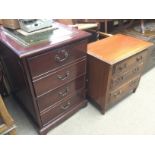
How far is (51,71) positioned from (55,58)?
0.31ft

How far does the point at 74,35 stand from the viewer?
1078 millimetres

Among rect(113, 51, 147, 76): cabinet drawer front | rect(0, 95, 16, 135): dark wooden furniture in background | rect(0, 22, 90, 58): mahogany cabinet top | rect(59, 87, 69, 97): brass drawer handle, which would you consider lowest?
rect(0, 95, 16, 135): dark wooden furniture in background

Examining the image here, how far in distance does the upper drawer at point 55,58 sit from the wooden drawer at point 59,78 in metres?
0.05

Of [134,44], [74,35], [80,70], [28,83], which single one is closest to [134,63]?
[134,44]

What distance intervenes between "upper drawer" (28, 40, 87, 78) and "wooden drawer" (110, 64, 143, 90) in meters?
0.37

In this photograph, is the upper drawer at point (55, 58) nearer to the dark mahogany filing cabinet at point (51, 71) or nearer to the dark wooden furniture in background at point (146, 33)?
the dark mahogany filing cabinet at point (51, 71)

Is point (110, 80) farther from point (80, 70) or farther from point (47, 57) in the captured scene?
point (47, 57)

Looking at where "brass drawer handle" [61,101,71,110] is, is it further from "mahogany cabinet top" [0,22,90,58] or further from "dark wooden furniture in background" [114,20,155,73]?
"dark wooden furniture in background" [114,20,155,73]

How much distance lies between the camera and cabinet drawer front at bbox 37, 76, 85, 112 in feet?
3.68

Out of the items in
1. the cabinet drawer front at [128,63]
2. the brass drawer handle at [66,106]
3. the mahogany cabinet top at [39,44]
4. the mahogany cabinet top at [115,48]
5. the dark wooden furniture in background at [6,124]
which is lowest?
the brass drawer handle at [66,106]

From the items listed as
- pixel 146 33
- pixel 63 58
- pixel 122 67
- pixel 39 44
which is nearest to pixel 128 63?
pixel 122 67

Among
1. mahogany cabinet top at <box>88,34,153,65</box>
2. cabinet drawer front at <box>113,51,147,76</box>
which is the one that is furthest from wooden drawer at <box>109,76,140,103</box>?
mahogany cabinet top at <box>88,34,153,65</box>

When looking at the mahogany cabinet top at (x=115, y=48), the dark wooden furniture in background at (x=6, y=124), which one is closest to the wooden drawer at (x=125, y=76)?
the mahogany cabinet top at (x=115, y=48)

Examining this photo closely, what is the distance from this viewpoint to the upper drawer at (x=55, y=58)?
3.02 ft
